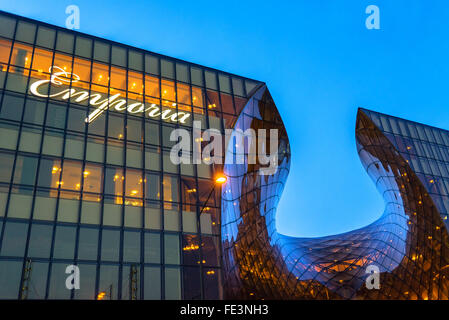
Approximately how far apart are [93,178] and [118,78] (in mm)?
7961

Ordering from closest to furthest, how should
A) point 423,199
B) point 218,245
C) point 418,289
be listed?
point 218,245, point 423,199, point 418,289

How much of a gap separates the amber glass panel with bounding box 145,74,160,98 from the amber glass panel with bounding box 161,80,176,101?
437 mm

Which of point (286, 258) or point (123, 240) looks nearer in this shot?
point (123, 240)

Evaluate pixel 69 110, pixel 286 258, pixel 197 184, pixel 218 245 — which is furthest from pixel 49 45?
pixel 286 258

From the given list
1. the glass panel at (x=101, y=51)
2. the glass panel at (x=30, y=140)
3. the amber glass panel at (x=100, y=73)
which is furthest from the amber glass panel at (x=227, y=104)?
the glass panel at (x=30, y=140)

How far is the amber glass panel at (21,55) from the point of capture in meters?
24.5

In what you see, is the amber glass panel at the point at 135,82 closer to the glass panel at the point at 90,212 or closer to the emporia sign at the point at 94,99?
the emporia sign at the point at 94,99

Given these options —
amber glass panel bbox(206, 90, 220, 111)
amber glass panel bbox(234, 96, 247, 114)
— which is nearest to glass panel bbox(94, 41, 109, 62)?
amber glass panel bbox(206, 90, 220, 111)

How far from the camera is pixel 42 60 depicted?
25.3m

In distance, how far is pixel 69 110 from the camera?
2447 cm

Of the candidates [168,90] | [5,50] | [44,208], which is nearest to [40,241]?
[44,208]

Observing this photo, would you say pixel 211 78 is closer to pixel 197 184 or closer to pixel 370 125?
pixel 197 184

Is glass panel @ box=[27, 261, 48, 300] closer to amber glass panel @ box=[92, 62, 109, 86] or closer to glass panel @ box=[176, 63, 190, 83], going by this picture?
amber glass panel @ box=[92, 62, 109, 86]
